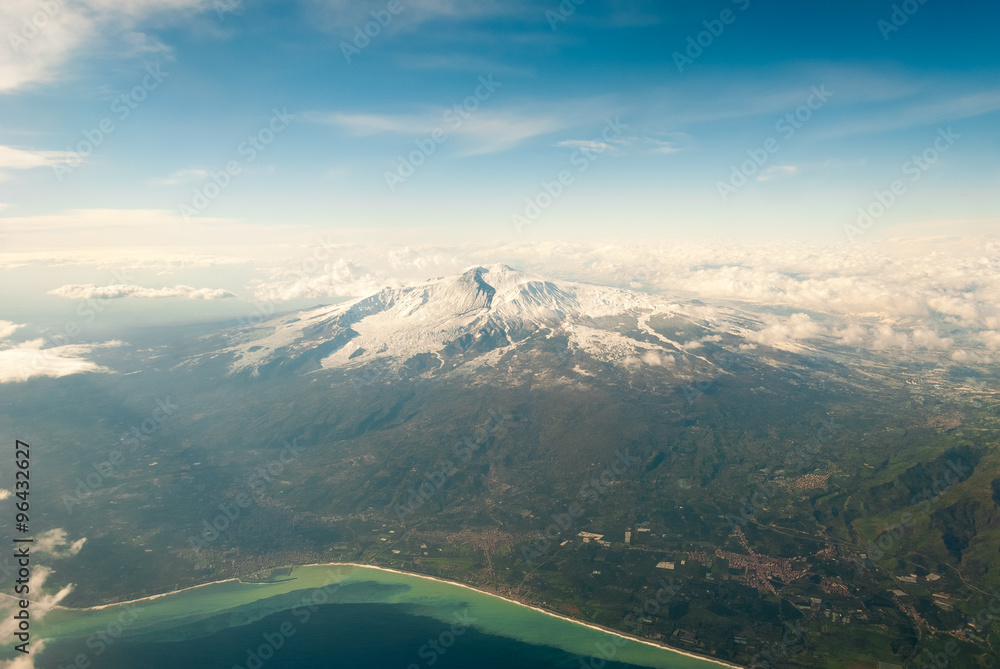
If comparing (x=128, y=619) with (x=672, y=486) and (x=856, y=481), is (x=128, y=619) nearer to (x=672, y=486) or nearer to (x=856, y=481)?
(x=672, y=486)

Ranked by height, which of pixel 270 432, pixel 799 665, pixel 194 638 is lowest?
pixel 799 665

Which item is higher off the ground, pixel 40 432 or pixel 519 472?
pixel 40 432

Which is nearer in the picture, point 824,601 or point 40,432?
point 824,601

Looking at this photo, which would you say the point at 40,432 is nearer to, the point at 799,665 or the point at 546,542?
the point at 546,542

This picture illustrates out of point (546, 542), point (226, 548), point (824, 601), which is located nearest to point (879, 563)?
point (824, 601)

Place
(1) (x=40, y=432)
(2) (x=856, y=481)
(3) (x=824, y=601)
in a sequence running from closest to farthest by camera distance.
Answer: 1. (3) (x=824, y=601)
2. (2) (x=856, y=481)
3. (1) (x=40, y=432)

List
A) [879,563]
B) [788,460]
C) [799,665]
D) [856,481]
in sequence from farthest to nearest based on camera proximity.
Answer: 1. [788,460]
2. [856,481]
3. [879,563]
4. [799,665]

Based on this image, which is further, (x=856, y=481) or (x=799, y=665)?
(x=856, y=481)

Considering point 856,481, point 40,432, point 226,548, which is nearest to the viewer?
point 226,548

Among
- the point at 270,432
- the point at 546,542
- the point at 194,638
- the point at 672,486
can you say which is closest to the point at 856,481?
the point at 672,486
